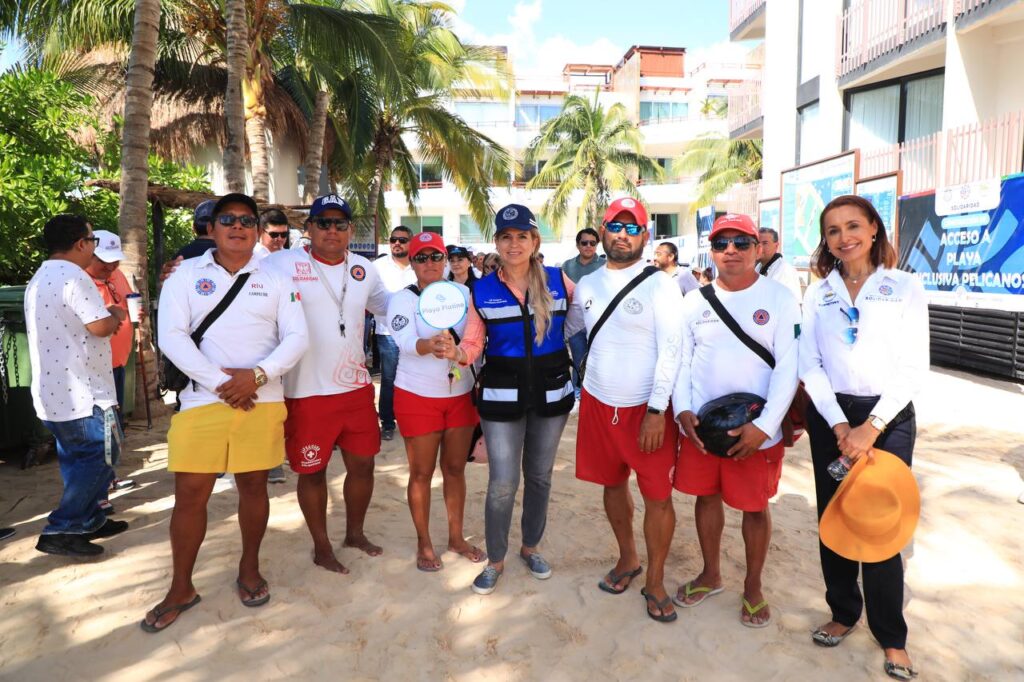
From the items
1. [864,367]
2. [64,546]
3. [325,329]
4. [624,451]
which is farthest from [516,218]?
[64,546]

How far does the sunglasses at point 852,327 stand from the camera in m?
3.00

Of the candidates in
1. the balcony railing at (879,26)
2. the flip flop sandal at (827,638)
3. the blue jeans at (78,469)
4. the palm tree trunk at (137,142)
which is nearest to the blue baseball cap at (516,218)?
the flip flop sandal at (827,638)

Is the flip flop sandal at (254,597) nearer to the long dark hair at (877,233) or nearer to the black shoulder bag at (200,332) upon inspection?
the black shoulder bag at (200,332)

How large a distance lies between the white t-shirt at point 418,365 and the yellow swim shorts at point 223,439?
740 millimetres

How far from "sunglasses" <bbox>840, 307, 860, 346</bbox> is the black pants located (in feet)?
0.86

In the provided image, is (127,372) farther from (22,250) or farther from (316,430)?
(316,430)

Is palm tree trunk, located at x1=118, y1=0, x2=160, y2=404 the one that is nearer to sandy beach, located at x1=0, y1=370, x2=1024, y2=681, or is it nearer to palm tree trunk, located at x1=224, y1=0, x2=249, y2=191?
palm tree trunk, located at x1=224, y1=0, x2=249, y2=191

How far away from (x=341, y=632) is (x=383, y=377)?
351 centimetres

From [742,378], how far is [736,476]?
0.49 m

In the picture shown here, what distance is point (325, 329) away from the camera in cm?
374

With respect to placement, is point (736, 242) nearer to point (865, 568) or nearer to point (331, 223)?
point (865, 568)

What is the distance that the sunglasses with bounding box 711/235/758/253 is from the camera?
321 cm

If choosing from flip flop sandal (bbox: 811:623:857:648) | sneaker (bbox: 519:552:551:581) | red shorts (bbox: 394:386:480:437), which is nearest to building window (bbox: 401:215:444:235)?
red shorts (bbox: 394:386:480:437)

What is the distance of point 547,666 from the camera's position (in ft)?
10.3
